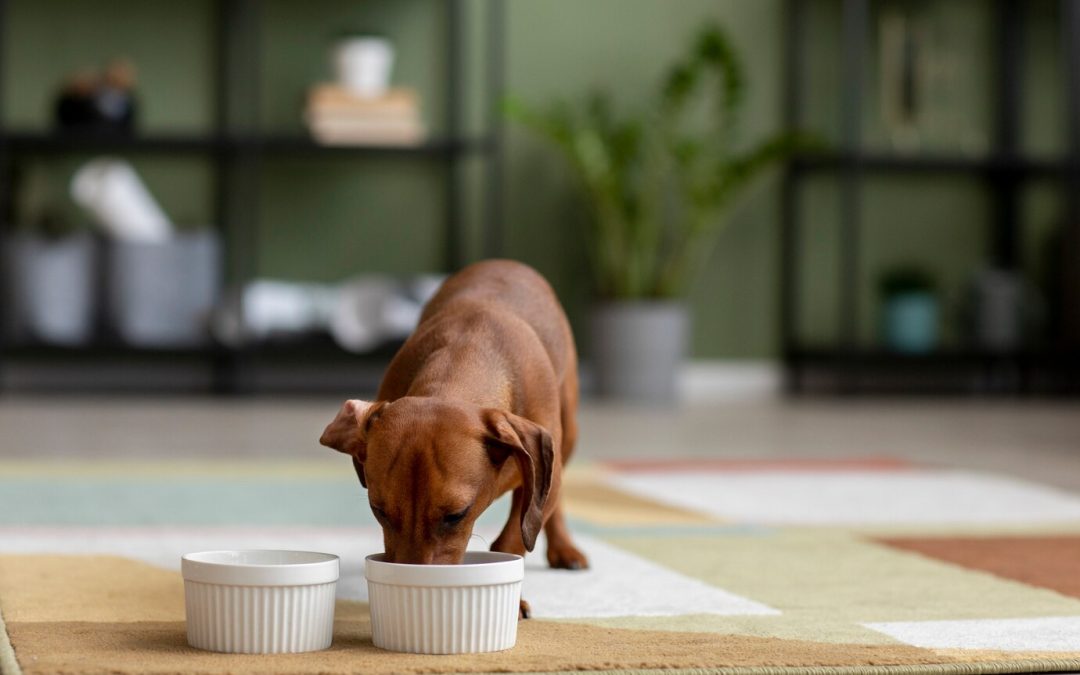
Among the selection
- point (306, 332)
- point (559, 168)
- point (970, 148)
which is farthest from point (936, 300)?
point (306, 332)

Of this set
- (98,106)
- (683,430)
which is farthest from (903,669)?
(98,106)

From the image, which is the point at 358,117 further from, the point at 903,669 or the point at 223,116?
the point at 903,669

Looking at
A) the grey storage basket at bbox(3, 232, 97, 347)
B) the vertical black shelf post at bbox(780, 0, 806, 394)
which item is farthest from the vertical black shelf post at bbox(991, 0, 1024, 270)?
the grey storage basket at bbox(3, 232, 97, 347)

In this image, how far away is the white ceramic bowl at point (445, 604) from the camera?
1277 mm

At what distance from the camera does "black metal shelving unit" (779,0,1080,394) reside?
5352 millimetres

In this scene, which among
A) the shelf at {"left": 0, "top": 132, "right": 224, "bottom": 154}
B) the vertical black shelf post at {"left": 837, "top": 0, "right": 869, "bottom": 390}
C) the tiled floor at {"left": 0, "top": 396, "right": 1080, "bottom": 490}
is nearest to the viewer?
the tiled floor at {"left": 0, "top": 396, "right": 1080, "bottom": 490}

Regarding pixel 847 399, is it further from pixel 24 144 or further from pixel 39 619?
pixel 39 619

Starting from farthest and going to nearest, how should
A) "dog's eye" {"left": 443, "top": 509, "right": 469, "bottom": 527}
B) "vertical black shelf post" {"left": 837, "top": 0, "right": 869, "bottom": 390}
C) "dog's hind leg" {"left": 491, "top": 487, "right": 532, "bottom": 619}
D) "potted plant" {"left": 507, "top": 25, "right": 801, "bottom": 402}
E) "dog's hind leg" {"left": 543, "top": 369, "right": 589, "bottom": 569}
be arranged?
1. "vertical black shelf post" {"left": 837, "top": 0, "right": 869, "bottom": 390}
2. "potted plant" {"left": 507, "top": 25, "right": 801, "bottom": 402}
3. "dog's hind leg" {"left": 543, "top": 369, "right": 589, "bottom": 569}
4. "dog's hind leg" {"left": 491, "top": 487, "right": 532, "bottom": 619}
5. "dog's eye" {"left": 443, "top": 509, "right": 469, "bottom": 527}

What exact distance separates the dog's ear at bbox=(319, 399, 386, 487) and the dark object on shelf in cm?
369

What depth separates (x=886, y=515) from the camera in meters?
2.41

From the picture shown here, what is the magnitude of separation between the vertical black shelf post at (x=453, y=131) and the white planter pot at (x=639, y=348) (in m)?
0.55

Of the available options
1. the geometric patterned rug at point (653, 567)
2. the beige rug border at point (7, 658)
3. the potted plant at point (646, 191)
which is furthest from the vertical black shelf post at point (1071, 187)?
the beige rug border at point (7, 658)

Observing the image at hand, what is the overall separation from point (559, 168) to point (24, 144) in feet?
5.80

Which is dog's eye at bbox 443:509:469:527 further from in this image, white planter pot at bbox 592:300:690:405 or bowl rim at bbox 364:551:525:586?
white planter pot at bbox 592:300:690:405
